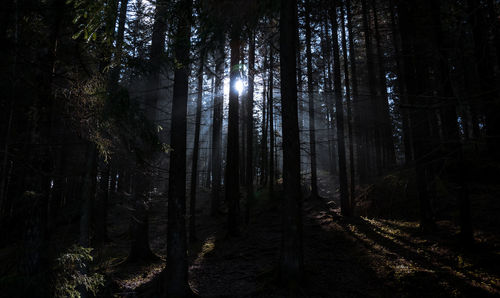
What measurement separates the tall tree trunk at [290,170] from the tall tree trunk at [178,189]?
9.36 ft

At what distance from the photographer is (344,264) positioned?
28.9ft

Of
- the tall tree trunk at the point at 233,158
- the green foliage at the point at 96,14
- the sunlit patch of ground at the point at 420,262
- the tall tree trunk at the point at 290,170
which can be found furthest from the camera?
the tall tree trunk at the point at 233,158

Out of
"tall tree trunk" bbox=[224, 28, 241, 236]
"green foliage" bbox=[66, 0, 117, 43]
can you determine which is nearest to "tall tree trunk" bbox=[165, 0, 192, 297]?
"green foliage" bbox=[66, 0, 117, 43]

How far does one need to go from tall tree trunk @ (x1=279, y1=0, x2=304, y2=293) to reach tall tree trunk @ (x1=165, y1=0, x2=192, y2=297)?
112 inches

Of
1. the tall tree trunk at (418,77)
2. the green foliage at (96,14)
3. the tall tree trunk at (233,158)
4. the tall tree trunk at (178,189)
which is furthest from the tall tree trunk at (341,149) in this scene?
the green foliage at (96,14)

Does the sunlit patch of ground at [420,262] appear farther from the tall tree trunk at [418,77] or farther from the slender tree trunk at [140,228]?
the slender tree trunk at [140,228]

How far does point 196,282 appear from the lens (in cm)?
892

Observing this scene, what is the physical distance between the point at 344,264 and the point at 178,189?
594cm

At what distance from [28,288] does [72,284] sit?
91 centimetres

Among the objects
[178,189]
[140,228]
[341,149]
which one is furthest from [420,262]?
[140,228]

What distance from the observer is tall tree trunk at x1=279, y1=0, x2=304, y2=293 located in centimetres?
736

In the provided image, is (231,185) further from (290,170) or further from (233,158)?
(290,170)

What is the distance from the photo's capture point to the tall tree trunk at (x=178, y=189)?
743 centimetres

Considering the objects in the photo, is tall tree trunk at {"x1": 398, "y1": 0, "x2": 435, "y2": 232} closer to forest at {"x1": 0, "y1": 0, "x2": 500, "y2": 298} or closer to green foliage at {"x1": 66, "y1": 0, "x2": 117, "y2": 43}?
forest at {"x1": 0, "y1": 0, "x2": 500, "y2": 298}
